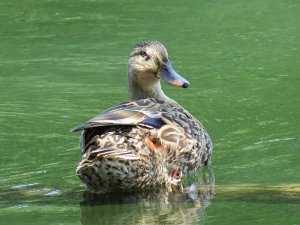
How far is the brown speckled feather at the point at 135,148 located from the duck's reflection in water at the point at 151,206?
81 mm

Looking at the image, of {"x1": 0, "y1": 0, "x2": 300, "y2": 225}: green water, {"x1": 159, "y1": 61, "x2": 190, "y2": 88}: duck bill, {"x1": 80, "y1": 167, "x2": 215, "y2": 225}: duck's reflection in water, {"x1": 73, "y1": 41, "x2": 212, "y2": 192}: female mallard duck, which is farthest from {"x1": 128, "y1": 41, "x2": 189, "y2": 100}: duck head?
{"x1": 80, "y1": 167, "x2": 215, "y2": 225}: duck's reflection in water

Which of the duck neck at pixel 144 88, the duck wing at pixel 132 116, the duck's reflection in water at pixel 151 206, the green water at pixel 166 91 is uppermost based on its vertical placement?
the duck wing at pixel 132 116

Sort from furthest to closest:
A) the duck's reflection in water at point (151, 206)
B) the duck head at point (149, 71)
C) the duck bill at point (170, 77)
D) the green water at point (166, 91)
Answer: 1. the duck head at point (149, 71)
2. the duck bill at point (170, 77)
3. the green water at point (166, 91)
4. the duck's reflection in water at point (151, 206)

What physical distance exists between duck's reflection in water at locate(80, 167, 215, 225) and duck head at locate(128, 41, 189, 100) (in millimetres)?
1369

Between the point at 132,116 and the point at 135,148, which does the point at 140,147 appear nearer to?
the point at 135,148

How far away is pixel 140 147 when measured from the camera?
24.0ft

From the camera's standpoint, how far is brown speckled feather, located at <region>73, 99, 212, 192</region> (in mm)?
7160

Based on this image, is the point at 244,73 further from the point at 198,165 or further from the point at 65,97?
the point at 198,165

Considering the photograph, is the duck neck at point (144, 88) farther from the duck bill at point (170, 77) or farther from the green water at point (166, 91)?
the green water at point (166, 91)

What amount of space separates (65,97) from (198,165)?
274cm

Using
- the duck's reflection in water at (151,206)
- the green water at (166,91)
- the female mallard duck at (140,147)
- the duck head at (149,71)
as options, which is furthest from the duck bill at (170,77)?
the duck's reflection in water at (151,206)

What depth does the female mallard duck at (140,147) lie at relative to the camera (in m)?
7.17

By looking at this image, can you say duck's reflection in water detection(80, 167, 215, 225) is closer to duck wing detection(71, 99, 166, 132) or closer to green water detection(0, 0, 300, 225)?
green water detection(0, 0, 300, 225)

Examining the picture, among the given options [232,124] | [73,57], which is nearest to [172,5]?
[73,57]
